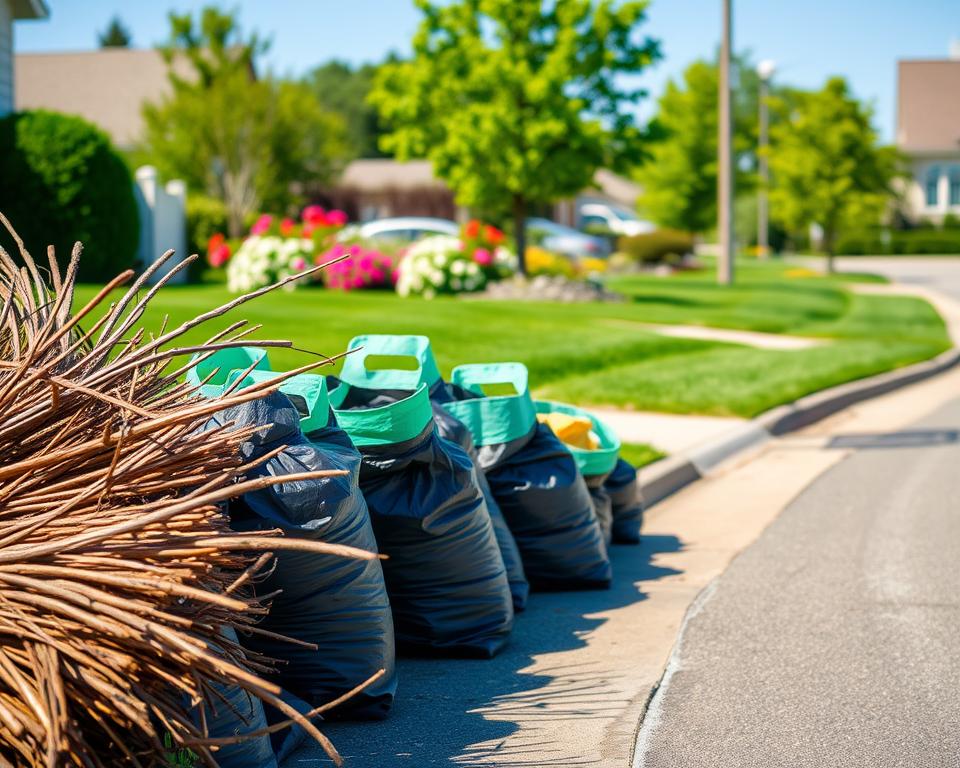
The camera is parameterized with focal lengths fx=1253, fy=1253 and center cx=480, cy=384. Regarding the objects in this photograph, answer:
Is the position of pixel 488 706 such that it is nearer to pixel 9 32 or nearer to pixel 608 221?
pixel 9 32

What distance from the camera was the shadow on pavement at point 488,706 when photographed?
12.3 ft

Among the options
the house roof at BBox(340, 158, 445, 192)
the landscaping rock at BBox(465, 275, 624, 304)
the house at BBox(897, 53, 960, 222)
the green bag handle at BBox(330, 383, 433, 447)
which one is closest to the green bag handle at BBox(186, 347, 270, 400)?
the green bag handle at BBox(330, 383, 433, 447)

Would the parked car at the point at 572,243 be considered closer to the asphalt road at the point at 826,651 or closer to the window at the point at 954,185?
the window at the point at 954,185

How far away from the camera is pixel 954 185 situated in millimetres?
59031

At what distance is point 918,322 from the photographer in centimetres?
2116

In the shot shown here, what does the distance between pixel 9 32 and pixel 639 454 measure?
12.2m

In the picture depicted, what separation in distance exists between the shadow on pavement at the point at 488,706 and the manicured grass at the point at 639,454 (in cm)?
312

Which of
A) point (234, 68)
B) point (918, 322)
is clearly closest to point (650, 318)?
point (918, 322)

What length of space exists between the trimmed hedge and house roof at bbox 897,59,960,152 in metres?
7.55

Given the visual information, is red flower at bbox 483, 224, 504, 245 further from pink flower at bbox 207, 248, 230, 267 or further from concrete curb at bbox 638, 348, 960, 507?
concrete curb at bbox 638, 348, 960, 507

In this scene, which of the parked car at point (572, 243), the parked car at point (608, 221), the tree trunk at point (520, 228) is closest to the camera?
the tree trunk at point (520, 228)

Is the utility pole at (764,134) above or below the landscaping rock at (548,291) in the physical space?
above

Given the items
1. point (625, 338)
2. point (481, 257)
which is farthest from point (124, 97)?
point (625, 338)

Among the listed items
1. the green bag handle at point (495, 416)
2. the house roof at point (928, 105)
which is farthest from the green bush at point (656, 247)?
the green bag handle at point (495, 416)
